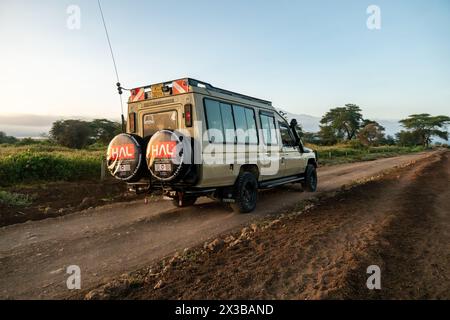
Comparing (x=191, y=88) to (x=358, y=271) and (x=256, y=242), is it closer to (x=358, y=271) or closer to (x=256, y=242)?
(x=256, y=242)

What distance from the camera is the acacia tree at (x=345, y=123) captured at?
232 feet

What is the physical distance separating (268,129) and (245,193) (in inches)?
80.9

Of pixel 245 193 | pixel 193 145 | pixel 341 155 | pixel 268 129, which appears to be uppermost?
pixel 268 129

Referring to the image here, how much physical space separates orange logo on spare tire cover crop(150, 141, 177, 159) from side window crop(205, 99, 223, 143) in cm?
92

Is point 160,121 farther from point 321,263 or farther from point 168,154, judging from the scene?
point 321,263

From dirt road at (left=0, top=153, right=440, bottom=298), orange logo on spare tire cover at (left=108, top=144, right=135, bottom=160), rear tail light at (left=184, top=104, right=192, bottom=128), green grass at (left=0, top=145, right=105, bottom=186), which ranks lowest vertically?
dirt road at (left=0, top=153, right=440, bottom=298)

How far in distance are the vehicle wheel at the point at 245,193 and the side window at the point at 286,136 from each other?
215 cm

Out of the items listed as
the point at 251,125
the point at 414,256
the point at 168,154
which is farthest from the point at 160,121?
the point at 414,256

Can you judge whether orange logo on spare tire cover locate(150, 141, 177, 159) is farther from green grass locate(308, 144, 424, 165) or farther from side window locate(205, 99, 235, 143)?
green grass locate(308, 144, 424, 165)

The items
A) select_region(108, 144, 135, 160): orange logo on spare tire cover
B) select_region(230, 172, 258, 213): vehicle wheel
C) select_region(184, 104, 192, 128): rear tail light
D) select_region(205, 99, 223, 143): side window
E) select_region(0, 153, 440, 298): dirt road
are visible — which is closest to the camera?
select_region(0, 153, 440, 298): dirt road

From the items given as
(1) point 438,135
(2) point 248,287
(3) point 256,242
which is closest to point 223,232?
(3) point 256,242

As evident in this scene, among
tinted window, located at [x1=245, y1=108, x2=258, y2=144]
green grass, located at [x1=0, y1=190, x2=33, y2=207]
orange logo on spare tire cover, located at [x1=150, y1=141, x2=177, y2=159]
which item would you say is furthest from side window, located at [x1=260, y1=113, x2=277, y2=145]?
green grass, located at [x1=0, y1=190, x2=33, y2=207]

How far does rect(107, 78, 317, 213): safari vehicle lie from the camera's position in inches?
248

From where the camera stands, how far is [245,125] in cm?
785
